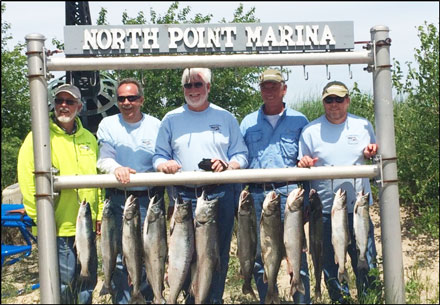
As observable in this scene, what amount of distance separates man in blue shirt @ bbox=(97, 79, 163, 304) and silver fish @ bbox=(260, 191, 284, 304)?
3.10 ft

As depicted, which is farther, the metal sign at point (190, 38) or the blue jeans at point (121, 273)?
the blue jeans at point (121, 273)

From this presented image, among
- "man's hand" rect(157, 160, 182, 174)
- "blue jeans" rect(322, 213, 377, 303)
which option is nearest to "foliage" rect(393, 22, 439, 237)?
"blue jeans" rect(322, 213, 377, 303)

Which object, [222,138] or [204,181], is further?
[222,138]

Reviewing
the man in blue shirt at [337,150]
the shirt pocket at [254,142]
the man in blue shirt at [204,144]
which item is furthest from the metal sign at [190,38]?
the shirt pocket at [254,142]

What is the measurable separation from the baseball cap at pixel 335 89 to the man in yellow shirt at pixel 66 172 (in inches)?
80.5

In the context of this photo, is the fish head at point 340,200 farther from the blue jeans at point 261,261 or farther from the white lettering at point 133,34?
the white lettering at point 133,34

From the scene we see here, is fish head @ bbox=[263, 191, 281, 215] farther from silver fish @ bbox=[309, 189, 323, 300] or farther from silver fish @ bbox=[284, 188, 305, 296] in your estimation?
silver fish @ bbox=[309, 189, 323, 300]

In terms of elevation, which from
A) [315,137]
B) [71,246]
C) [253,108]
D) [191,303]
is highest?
[253,108]

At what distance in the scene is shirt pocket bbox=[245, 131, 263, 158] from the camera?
5492mm

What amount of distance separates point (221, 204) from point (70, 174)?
1267mm

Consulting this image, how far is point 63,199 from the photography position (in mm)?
5262

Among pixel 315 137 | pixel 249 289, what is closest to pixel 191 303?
pixel 249 289

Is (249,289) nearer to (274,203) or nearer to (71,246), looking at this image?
(274,203)

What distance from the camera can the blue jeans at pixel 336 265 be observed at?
5379 millimetres
